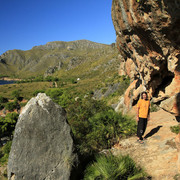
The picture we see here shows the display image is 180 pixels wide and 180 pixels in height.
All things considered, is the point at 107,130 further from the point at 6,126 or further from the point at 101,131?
the point at 6,126

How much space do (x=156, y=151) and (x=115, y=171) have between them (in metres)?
2.09

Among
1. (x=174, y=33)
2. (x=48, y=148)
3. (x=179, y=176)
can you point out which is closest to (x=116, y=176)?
(x=179, y=176)

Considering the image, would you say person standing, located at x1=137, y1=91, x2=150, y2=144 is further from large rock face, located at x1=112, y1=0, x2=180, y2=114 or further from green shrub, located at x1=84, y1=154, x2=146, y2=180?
green shrub, located at x1=84, y1=154, x2=146, y2=180

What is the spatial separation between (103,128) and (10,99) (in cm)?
6717

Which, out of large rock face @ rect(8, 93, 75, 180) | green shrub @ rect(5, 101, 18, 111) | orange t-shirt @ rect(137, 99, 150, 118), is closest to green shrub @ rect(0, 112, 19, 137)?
green shrub @ rect(5, 101, 18, 111)

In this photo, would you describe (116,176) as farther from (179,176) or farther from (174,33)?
(174,33)

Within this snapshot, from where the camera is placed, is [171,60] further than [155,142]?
No

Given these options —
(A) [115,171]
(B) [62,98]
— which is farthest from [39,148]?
(B) [62,98]

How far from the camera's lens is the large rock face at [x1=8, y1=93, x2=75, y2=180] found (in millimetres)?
3408

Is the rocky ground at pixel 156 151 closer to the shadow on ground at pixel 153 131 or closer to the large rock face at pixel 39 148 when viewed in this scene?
the shadow on ground at pixel 153 131

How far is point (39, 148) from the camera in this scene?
136 inches

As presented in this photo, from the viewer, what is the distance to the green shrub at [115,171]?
3.31 metres

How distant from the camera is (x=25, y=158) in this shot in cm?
341

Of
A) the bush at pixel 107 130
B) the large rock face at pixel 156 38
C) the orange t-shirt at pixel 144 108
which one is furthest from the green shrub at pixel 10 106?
the orange t-shirt at pixel 144 108
